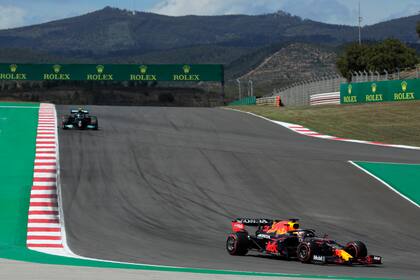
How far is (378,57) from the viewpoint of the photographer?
316 feet

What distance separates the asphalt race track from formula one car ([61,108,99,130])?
72 centimetres

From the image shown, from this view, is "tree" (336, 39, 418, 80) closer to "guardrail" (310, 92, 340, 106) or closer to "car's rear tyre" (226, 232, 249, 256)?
"guardrail" (310, 92, 340, 106)

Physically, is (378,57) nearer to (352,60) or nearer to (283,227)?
(352,60)

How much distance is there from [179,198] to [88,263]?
9224 mm

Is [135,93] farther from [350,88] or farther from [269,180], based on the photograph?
[269,180]

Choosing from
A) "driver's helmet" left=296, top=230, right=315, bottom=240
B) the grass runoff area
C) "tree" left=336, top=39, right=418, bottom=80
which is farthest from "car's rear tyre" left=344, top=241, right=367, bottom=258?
"tree" left=336, top=39, right=418, bottom=80

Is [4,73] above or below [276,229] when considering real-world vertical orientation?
above

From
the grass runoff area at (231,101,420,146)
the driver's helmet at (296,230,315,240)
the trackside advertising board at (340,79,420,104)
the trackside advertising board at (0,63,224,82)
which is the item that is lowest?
the driver's helmet at (296,230,315,240)

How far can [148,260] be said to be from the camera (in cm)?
1698

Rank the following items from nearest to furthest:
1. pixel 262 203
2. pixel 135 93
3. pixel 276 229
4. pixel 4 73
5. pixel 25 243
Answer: pixel 276 229 < pixel 25 243 < pixel 262 203 < pixel 4 73 < pixel 135 93

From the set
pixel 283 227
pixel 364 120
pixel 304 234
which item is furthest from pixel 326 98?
pixel 304 234

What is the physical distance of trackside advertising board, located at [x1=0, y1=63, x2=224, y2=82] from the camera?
77438mm

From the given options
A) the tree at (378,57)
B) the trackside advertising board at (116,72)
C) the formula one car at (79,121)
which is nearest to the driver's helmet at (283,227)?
the formula one car at (79,121)

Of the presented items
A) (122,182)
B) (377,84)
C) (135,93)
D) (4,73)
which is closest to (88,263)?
(122,182)
